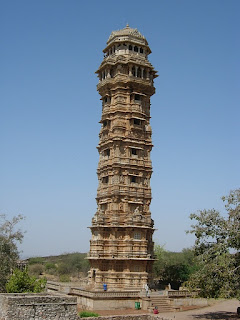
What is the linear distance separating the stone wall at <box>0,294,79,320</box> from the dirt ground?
7623mm

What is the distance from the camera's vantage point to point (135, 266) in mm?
41188

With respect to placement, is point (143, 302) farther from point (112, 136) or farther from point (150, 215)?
point (112, 136)

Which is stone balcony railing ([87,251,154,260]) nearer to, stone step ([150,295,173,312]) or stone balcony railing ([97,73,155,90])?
stone step ([150,295,173,312])

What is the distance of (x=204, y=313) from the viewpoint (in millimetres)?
34781

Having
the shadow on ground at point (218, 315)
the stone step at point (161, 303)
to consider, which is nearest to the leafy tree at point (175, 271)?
the stone step at point (161, 303)

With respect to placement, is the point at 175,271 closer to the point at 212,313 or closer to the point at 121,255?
the point at 121,255

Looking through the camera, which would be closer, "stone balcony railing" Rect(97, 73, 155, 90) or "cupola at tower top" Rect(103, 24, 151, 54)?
"stone balcony railing" Rect(97, 73, 155, 90)

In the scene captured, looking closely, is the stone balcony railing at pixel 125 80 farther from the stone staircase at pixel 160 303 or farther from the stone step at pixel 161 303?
the stone step at pixel 161 303

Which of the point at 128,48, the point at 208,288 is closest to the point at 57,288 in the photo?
the point at 208,288

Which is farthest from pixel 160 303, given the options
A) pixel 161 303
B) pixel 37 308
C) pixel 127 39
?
pixel 127 39

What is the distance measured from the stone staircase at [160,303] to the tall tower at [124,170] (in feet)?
9.96

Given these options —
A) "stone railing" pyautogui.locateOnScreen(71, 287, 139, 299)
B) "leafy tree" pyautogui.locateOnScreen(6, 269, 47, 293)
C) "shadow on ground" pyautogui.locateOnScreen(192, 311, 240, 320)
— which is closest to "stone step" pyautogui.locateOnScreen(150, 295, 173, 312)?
"stone railing" pyautogui.locateOnScreen(71, 287, 139, 299)

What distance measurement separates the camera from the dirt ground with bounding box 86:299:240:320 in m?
32.0

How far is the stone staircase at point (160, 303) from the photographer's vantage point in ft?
118
